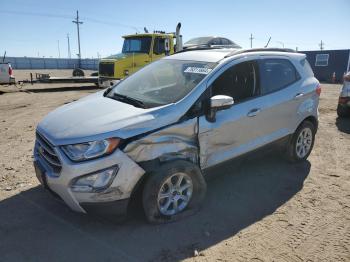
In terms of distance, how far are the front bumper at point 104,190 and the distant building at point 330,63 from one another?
27.3 metres

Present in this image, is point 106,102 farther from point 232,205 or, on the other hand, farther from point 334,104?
point 334,104

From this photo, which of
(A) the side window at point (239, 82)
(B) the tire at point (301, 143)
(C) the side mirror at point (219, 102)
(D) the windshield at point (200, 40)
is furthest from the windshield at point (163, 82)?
(D) the windshield at point (200, 40)

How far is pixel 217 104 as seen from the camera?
12.1ft

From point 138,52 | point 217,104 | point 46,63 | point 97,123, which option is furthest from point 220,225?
point 46,63

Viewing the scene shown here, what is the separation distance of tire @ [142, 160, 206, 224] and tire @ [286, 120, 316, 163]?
210 centimetres

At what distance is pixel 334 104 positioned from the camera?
1202 cm

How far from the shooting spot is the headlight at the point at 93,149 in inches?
125

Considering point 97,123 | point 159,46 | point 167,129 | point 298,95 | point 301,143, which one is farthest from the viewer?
point 159,46

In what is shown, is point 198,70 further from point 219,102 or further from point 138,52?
point 138,52

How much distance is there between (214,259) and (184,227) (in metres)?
0.58

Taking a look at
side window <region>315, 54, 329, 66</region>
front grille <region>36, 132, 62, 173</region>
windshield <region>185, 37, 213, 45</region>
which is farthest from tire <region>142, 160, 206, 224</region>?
side window <region>315, 54, 329, 66</region>

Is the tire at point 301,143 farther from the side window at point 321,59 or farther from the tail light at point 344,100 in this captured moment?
the side window at point 321,59

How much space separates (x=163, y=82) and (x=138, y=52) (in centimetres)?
1046

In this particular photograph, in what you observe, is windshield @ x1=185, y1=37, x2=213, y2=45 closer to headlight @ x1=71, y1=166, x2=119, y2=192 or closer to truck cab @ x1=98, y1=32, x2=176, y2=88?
truck cab @ x1=98, y1=32, x2=176, y2=88
